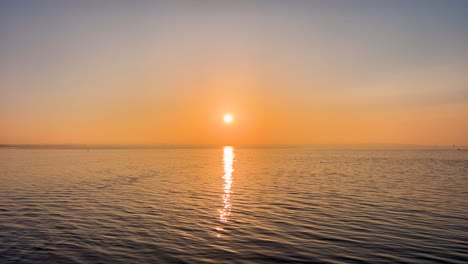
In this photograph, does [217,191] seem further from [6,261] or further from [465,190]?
[465,190]

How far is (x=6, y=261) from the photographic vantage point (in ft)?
49.6

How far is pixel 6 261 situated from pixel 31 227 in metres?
7.59

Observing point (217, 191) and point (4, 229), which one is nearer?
point (4, 229)

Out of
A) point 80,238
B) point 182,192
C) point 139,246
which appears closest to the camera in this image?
point 139,246

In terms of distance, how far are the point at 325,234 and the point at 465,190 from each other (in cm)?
3000

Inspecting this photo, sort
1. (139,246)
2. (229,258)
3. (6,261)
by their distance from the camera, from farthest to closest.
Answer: (139,246) → (229,258) → (6,261)

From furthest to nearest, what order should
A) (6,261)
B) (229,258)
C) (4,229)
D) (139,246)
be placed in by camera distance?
(4,229) → (139,246) → (229,258) → (6,261)

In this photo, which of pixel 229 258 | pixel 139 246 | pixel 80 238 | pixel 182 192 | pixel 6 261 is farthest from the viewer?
pixel 182 192

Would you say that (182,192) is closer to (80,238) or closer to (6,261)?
(80,238)

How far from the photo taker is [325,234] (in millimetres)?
20297

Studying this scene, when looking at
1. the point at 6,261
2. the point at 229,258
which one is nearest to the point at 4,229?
the point at 6,261

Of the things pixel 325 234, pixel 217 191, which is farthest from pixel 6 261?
pixel 217 191

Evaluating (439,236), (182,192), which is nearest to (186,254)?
(439,236)

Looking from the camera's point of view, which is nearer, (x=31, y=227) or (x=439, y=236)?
(x=439, y=236)
